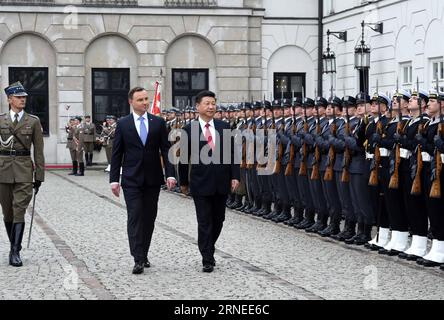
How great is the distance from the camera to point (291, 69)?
37.1m

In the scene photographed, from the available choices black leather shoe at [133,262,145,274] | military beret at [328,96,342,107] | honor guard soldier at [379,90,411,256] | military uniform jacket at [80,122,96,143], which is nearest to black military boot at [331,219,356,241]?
honor guard soldier at [379,90,411,256]

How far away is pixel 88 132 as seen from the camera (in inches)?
1305

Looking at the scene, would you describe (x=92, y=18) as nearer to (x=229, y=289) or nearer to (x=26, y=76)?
(x=26, y=76)

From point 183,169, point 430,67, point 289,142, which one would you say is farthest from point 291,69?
point 183,169

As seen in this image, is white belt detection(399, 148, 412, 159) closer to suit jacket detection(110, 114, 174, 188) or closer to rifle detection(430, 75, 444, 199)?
rifle detection(430, 75, 444, 199)

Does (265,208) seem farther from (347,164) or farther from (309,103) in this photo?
(347,164)

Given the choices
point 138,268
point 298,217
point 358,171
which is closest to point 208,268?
point 138,268

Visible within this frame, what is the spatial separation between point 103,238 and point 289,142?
348 cm

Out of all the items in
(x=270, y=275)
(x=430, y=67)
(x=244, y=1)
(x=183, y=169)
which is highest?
(x=244, y=1)

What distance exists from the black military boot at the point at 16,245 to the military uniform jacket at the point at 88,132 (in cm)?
2035

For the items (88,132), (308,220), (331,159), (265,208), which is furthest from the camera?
(88,132)

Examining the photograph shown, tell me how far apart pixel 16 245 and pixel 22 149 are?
1134mm

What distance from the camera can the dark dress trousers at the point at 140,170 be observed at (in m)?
11.6

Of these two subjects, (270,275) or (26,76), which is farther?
(26,76)
